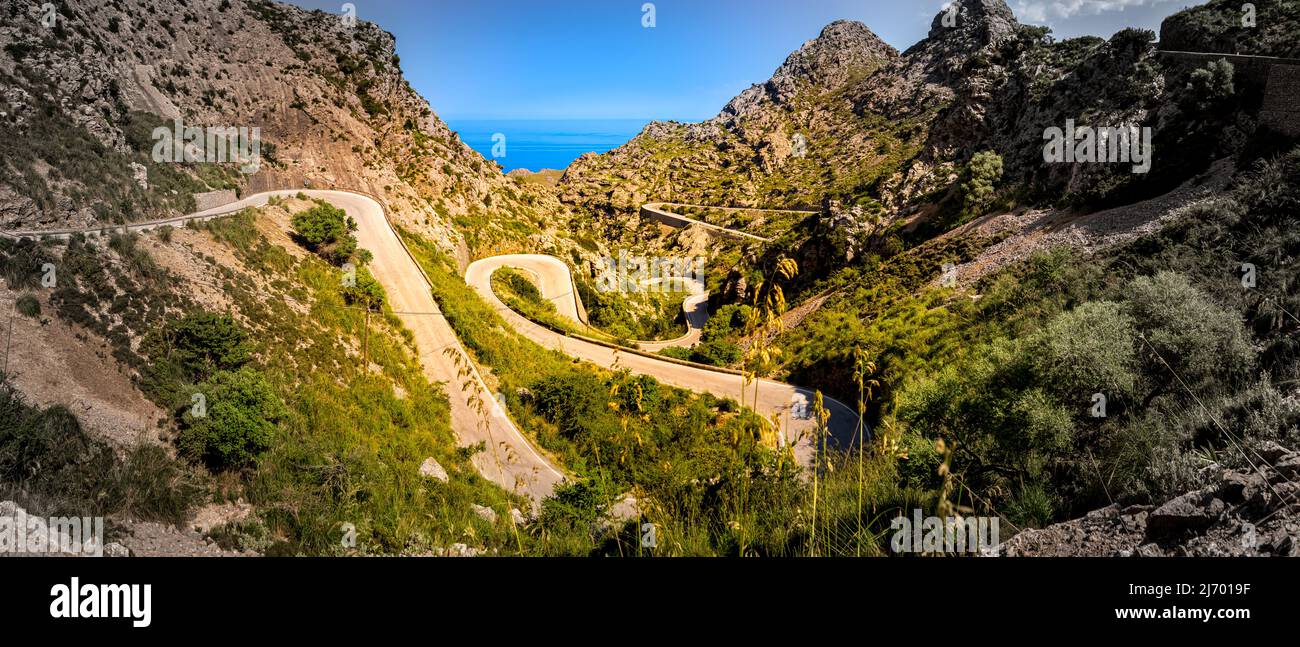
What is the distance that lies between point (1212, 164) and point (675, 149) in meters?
115

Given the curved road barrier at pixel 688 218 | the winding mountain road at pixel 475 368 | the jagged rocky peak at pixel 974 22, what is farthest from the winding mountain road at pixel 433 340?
the jagged rocky peak at pixel 974 22

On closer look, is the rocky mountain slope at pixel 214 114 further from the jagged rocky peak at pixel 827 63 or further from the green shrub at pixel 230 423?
the jagged rocky peak at pixel 827 63

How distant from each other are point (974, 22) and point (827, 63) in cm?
3569

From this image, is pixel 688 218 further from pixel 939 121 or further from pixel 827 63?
pixel 827 63

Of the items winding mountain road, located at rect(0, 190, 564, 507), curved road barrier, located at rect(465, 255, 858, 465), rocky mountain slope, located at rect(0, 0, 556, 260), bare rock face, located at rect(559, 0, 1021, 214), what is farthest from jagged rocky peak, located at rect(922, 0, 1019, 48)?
winding mountain road, located at rect(0, 190, 564, 507)

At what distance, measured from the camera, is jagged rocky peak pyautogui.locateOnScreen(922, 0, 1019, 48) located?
93113 millimetres

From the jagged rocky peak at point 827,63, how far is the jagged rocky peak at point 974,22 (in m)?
18.8

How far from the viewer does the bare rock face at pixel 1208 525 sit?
2781 mm

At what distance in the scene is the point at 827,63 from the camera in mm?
130750

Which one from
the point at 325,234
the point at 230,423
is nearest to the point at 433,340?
the point at 325,234
